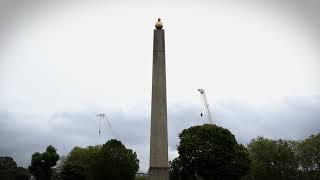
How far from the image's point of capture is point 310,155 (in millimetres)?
91438

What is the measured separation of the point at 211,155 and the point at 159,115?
28869 millimetres

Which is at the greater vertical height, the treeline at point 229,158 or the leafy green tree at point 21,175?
the leafy green tree at point 21,175

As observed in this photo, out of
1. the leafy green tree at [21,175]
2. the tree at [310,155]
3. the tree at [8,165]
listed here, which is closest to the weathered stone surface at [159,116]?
the tree at [310,155]

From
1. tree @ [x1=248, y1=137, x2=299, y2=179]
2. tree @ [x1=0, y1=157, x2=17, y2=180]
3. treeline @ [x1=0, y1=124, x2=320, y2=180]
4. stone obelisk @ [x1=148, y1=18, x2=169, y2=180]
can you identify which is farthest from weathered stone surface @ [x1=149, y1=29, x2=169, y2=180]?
tree @ [x1=0, y1=157, x2=17, y2=180]

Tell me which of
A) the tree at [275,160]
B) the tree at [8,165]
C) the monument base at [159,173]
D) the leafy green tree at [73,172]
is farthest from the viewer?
the tree at [8,165]

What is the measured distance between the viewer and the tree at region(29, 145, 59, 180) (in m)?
124

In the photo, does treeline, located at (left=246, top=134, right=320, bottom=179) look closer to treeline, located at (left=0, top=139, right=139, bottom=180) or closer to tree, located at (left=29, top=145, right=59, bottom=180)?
treeline, located at (left=0, top=139, right=139, bottom=180)

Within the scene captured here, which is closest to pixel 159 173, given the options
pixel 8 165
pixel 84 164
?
pixel 84 164

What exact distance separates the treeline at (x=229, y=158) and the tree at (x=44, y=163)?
145ft

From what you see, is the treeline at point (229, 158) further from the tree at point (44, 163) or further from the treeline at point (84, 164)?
Answer: the tree at point (44, 163)

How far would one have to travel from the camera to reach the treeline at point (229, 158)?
80.4m

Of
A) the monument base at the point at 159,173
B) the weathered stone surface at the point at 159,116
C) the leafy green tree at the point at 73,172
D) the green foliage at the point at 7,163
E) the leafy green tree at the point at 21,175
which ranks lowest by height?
the monument base at the point at 159,173

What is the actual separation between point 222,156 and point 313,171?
2008 cm

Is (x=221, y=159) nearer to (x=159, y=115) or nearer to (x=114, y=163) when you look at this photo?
(x=114, y=163)
